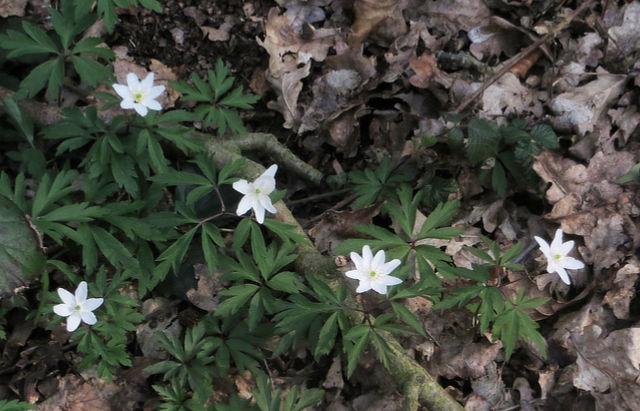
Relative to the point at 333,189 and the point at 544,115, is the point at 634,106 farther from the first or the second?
the point at 333,189

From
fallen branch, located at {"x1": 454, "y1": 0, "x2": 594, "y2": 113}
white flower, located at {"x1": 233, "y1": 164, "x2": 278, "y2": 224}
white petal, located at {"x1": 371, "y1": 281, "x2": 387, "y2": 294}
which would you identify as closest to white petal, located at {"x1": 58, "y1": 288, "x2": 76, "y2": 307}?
white flower, located at {"x1": 233, "y1": 164, "x2": 278, "y2": 224}

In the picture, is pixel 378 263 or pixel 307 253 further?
pixel 307 253

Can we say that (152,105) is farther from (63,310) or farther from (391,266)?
(391,266)

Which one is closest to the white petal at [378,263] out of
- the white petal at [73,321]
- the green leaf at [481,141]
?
the green leaf at [481,141]

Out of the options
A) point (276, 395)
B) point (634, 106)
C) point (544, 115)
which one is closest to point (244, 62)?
point (544, 115)

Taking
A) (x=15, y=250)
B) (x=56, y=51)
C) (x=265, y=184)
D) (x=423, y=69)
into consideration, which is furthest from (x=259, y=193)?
(x=423, y=69)

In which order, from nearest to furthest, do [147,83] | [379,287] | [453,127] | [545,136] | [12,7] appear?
[379,287], [147,83], [545,136], [453,127], [12,7]

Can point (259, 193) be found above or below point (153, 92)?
below
